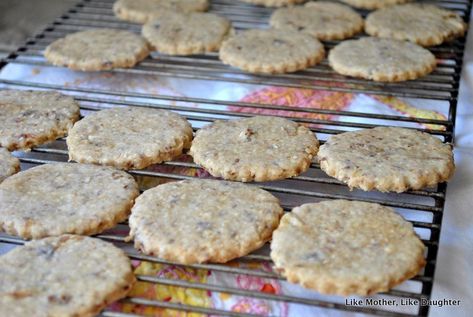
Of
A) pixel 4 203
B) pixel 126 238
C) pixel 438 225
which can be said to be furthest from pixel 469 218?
pixel 4 203

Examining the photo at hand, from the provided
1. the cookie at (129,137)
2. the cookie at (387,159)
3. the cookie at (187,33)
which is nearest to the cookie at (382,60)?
the cookie at (387,159)

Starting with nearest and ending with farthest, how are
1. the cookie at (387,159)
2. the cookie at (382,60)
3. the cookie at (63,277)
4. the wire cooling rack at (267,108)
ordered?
the cookie at (63,277) < the wire cooling rack at (267,108) < the cookie at (387,159) < the cookie at (382,60)

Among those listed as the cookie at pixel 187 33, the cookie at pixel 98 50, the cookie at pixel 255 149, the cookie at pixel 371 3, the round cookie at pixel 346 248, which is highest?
the cookie at pixel 371 3

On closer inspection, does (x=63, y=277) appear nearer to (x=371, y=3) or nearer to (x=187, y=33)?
(x=187, y=33)

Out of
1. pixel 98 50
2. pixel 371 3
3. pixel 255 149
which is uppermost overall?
pixel 371 3

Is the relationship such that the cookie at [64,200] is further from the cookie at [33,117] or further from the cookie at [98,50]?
the cookie at [98,50]

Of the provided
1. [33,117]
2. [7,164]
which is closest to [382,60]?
[33,117]

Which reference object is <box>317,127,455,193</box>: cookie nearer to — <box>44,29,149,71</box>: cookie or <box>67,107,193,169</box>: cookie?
<box>67,107,193,169</box>: cookie
